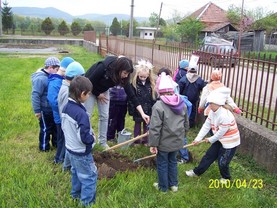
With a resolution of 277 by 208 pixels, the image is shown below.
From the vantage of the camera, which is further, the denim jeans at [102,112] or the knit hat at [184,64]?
the knit hat at [184,64]

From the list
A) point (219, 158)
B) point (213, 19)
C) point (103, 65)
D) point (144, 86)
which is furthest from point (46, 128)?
point (213, 19)

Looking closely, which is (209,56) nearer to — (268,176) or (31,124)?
(268,176)

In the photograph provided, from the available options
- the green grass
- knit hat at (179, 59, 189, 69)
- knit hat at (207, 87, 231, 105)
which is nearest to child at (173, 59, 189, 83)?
knit hat at (179, 59, 189, 69)

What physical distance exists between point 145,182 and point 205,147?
1769mm

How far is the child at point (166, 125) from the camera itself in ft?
10.9

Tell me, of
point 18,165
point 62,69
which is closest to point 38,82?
point 62,69

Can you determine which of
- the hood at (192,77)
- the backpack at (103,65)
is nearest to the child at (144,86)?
the backpack at (103,65)

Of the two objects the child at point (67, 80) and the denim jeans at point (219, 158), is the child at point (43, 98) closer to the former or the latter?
the child at point (67, 80)

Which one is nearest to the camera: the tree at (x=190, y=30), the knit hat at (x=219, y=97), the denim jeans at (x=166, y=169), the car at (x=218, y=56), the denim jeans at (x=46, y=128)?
the denim jeans at (x=166, y=169)

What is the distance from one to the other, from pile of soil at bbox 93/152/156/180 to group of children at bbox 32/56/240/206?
15.8 inches

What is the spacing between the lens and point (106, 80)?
14.1ft
